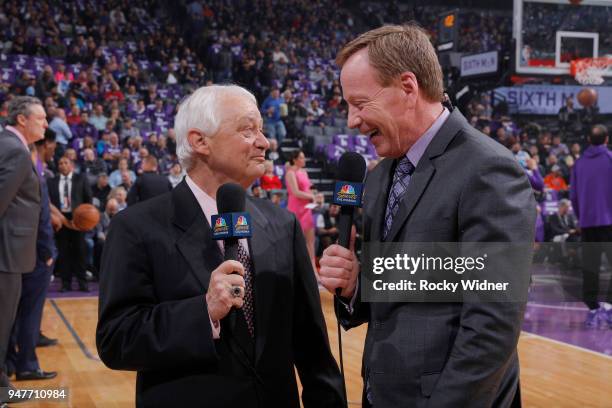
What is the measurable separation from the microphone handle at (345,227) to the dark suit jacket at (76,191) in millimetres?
7371

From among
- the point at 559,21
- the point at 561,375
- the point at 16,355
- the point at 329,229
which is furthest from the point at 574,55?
the point at 16,355

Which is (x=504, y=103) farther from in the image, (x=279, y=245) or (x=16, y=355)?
(x=279, y=245)

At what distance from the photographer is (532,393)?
4.30 metres

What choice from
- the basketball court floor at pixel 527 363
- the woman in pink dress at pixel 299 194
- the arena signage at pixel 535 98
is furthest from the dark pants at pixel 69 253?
the arena signage at pixel 535 98

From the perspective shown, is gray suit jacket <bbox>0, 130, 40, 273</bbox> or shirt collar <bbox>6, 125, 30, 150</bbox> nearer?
gray suit jacket <bbox>0, 130, 40, 273</bbox>

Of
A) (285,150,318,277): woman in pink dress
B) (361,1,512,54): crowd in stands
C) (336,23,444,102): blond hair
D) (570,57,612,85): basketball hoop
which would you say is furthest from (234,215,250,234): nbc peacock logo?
(361,1,512,54): crowd in stands

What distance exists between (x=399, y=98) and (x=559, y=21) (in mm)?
8017

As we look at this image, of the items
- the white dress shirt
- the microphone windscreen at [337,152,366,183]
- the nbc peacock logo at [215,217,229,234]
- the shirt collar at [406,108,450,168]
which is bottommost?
the white dress shirt

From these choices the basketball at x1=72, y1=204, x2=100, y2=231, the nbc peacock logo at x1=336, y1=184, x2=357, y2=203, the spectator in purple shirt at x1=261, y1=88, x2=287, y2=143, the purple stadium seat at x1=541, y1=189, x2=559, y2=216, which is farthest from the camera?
the spectator in purple shirt at x1=261, y1=88, x2=287, y2=143

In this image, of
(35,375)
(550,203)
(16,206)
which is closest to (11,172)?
(16,206)

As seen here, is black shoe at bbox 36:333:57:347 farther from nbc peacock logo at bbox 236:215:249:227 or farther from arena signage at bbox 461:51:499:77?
arena signage at bbox 461:51:499:77

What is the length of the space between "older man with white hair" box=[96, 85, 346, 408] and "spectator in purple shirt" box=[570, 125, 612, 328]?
16.4ft

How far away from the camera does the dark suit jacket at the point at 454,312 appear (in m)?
1.37

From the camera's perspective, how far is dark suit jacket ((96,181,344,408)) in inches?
66.2
